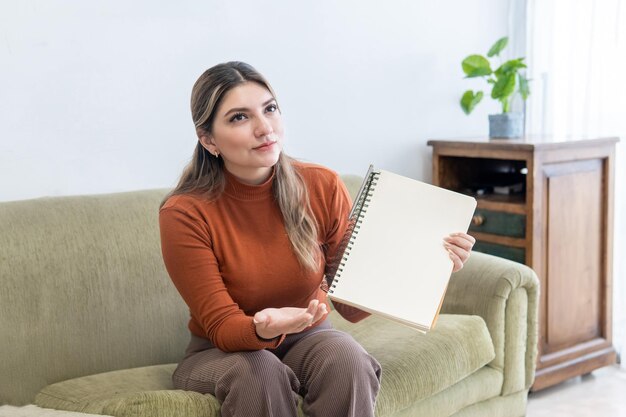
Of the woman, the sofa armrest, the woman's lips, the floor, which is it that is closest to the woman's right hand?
the woman

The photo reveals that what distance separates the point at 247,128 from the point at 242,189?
5.8 inches

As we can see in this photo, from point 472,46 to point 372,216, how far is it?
171 centimetres

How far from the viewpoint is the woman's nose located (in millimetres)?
1720

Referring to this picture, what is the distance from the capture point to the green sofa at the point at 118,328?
73.0 inches

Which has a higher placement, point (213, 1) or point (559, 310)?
point (213, 1)

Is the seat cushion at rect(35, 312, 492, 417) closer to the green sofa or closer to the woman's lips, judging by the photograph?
the green sofa

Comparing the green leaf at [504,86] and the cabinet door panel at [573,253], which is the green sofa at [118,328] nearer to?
the cabinet door panel at [573,253]

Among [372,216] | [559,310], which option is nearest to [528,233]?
[559,310]

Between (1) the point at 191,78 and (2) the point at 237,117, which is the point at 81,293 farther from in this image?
(1) the point at 191,78

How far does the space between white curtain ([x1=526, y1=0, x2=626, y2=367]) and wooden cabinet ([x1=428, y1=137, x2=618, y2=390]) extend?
0.13 meters

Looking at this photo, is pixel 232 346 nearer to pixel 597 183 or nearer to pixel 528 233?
pixel 528 233

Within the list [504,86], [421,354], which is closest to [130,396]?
[421,354]

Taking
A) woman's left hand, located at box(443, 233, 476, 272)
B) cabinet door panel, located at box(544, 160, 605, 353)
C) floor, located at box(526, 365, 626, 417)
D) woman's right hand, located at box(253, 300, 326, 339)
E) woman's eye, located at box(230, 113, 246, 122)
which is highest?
woman's eye, located at box(230, 113, 246, 122)

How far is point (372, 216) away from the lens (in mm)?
1746
